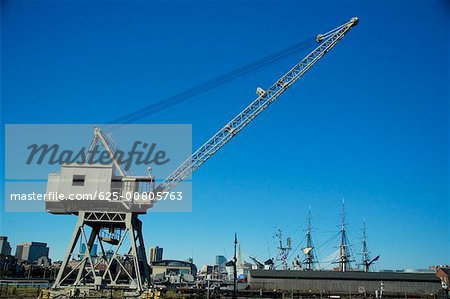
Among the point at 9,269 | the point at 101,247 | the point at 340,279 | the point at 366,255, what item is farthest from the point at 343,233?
the point at 9,269

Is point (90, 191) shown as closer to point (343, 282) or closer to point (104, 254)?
point (104, 254)

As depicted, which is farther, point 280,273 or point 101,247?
point 280,273

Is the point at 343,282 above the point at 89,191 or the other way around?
the other way around

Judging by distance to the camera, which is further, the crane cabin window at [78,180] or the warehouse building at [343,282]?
the warehouse building at [343,282]

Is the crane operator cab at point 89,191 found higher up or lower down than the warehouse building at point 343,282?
higher up

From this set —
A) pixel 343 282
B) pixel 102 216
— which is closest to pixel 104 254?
pixel 102 216

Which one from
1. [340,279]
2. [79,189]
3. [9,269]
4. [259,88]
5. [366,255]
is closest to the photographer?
[79,189]

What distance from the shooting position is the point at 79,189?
4481 cm

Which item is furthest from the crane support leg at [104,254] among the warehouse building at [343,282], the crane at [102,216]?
the warehouse building at [343,282]

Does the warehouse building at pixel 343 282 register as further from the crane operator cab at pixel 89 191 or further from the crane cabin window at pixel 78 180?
the crane cabin window at pixel 78 180

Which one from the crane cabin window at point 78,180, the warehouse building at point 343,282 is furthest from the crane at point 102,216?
the warehouse building at point 343,282

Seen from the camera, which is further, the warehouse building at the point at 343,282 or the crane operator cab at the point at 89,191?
the warehouse building at the point at 343,282

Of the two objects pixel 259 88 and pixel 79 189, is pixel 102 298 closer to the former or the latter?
pixel 79 189

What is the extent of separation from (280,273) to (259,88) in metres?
33.7
